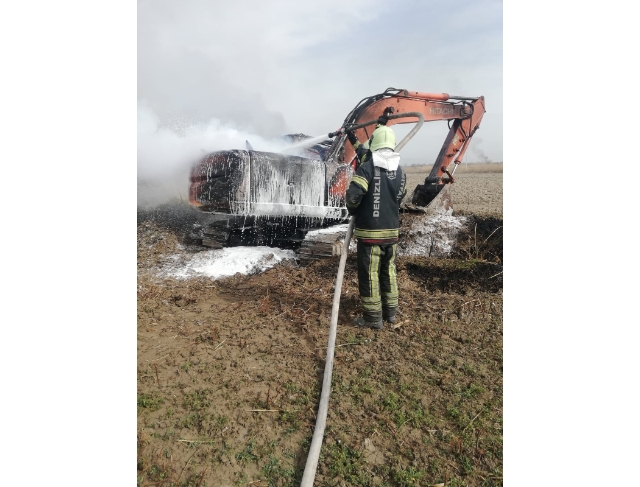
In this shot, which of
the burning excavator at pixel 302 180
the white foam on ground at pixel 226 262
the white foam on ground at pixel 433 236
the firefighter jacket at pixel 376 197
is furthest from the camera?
the white foam on ground at pixel 433 236

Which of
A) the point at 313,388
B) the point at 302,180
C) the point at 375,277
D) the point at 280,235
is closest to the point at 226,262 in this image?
the point at 280,235

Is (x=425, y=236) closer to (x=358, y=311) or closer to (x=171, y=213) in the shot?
(x=358, y=311)

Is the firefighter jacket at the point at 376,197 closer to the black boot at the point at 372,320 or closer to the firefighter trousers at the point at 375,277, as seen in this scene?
the firefighter trousers at the point at 375,277

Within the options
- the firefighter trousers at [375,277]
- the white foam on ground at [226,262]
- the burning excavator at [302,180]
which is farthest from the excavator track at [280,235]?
the firefighter trousers at [375,277]

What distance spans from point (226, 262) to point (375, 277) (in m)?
3.11

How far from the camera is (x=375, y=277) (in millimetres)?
3951

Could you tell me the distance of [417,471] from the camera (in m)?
2.17

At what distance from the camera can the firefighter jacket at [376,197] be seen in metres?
3.86

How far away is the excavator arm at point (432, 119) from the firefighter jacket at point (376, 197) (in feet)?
10.4

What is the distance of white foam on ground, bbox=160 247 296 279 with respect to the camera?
19.9 ft

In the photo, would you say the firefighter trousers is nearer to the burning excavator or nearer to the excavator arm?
the burning excavator

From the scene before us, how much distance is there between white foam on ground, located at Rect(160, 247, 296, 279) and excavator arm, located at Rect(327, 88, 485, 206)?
78.8 inches

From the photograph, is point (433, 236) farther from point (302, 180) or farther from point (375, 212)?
point (375, 212)

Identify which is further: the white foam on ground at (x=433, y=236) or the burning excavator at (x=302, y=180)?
the white foam on ground at (x=433, y=236)
